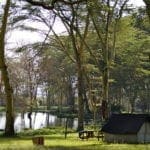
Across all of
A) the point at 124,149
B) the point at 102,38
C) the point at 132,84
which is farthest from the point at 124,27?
the point at 132,84

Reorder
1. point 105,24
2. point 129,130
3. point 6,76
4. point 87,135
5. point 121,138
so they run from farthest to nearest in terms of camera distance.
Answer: point 105,24, point 6,76, point 87,135, point 121,138, point 129,130

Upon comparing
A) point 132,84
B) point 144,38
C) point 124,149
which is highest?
point 144,38

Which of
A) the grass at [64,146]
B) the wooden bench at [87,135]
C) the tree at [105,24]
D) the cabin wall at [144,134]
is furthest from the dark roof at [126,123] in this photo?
the tree at [105,24]

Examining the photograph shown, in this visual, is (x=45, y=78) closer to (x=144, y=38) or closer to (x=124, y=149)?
(x=144, y=38)

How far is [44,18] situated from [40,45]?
3642mm

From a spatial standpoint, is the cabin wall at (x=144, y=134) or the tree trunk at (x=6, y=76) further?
the tree trunk at (x=6, y=76)

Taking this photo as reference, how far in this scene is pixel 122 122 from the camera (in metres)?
Result: 31.5

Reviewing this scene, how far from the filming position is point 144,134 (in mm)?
30625

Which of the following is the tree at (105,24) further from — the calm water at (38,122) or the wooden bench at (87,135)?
the calm water at (38,122)

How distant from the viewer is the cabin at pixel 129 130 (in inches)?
1193

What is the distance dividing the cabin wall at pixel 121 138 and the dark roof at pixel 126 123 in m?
0.25

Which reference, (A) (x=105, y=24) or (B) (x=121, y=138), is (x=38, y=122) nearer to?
(A) (x=105, y=24)

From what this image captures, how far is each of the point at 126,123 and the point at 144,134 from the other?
1277 millimetres

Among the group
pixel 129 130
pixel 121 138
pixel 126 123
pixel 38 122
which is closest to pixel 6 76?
pixel 126 123
